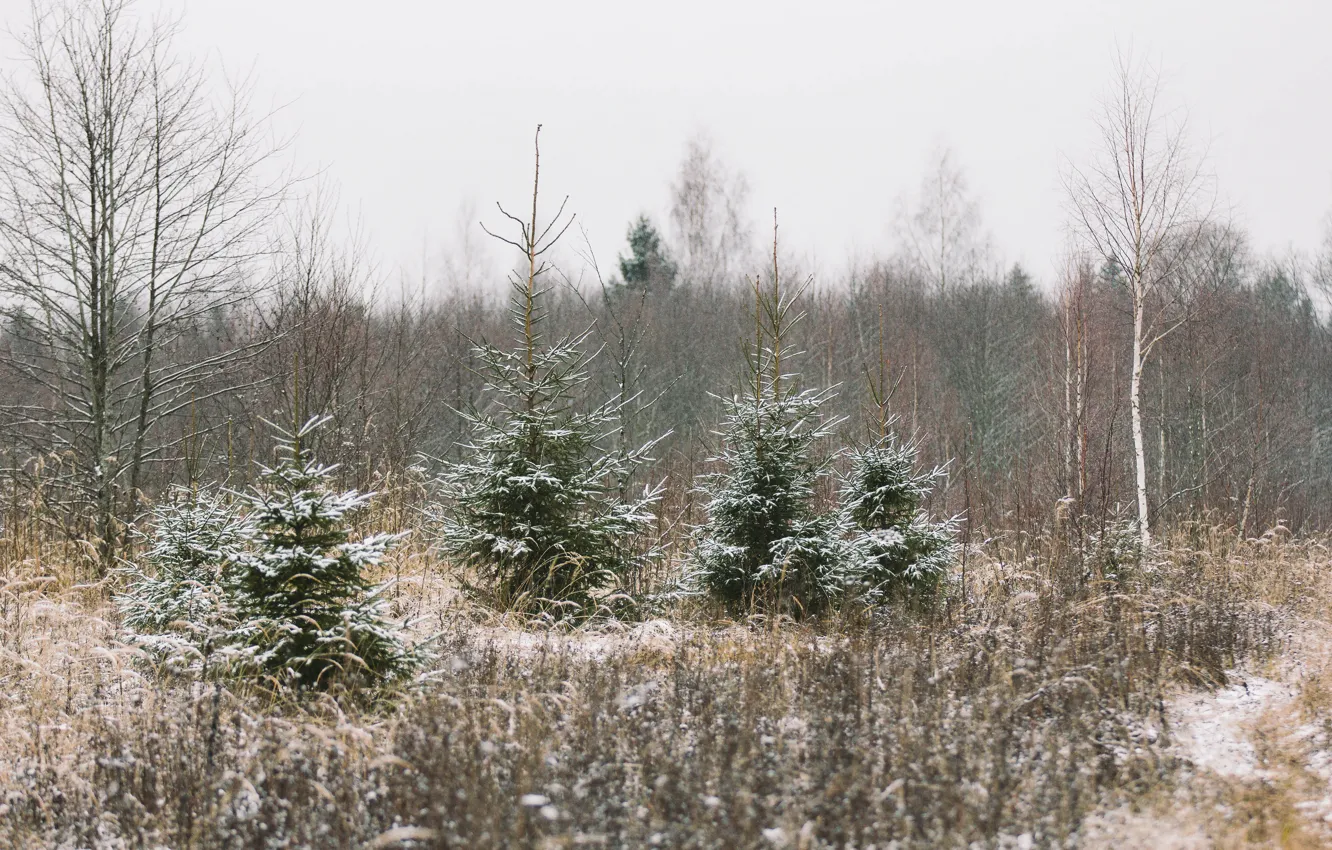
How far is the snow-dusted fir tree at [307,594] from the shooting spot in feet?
16.0

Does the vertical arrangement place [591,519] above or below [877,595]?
above

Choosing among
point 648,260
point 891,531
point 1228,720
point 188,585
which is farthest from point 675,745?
point 648,260

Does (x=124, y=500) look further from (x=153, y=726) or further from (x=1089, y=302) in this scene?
(x=1089, y=302)

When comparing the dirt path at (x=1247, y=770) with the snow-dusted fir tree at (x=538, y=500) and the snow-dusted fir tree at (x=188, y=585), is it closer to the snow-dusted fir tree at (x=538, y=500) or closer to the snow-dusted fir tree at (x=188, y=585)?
the snow-dusted fir tree at (x=538, y=500)

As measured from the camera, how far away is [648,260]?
37.3 metres

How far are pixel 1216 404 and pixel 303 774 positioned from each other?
2527cm

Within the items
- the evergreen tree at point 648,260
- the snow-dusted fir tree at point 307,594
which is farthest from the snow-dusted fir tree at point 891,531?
the evergreen tree at point 648,260

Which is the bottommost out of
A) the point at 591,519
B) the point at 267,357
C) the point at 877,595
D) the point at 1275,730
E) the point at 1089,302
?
the point at 1275,730

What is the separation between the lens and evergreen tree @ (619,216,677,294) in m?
37.4

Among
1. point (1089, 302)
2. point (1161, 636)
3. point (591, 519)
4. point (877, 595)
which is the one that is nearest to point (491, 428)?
point (591, 519)

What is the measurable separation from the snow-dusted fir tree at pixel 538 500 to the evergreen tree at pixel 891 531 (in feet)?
5.97

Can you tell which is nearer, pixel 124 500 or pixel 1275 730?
pixel 1275 730

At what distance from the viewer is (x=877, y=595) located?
7.63 metres

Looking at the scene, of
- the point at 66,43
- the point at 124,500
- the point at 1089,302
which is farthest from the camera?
the point at 1089,302
